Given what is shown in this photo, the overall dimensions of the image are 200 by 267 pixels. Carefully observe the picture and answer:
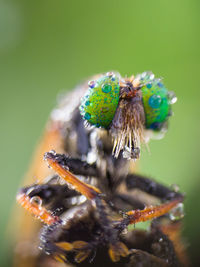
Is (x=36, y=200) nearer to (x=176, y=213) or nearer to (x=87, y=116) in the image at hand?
(x=87, y=116)

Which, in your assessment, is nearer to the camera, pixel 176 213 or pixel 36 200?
pixel 36 200

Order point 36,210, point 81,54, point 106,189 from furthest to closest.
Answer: point 81,54 → point 106,189 → point 36,210

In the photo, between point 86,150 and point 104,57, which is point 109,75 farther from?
point 104,57

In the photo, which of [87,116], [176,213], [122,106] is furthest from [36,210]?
[176,213]

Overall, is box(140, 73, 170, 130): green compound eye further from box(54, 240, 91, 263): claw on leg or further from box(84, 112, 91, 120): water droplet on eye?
box(54, 240, 91, 263): claw on leg

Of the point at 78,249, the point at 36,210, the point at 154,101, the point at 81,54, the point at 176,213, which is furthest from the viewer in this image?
the point at 81,54

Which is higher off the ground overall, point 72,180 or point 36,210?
point 72,180
